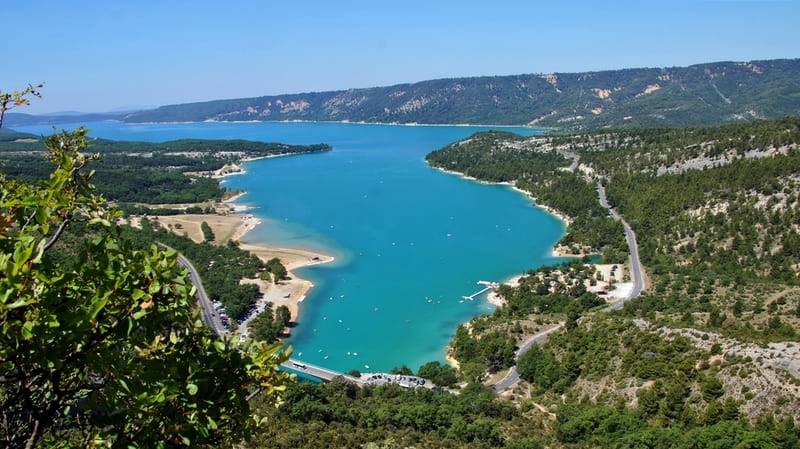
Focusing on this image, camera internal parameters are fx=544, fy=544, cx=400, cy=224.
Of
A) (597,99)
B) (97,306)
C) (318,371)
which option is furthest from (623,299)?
(597,99)

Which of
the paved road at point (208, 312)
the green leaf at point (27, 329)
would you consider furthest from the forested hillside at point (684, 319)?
the green leaf at point (27, 329)

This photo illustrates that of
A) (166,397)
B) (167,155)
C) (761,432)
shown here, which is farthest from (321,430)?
(167,155)

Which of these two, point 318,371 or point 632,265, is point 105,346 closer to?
point 318,371

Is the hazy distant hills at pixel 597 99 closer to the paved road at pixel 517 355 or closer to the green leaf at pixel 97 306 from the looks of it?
the paved road at pixel 517 355

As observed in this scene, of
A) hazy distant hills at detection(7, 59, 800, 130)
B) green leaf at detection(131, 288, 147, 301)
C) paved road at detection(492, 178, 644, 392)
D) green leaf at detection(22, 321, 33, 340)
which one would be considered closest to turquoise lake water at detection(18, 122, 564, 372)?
paved road at detection(492, 178, 644, 392)

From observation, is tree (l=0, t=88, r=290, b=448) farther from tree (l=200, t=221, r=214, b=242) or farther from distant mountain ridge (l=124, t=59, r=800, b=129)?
distant mountain ridge (l=124, t=59, r=800, b=129)

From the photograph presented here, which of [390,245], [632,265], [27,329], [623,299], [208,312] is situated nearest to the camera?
[27,329]

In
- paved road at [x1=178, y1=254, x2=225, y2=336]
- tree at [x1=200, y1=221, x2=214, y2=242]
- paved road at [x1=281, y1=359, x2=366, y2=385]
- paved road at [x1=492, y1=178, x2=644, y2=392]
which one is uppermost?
tree at [x1=200, y1=221, x2=214, y2=242]
